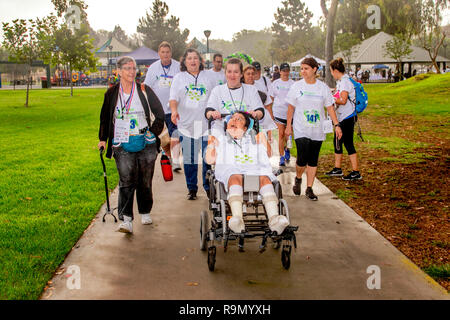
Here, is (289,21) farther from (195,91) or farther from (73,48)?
(195,91)

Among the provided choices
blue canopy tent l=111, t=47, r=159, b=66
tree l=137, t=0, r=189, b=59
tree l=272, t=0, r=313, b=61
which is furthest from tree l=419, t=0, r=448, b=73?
tree l=272, t=0, r=313, b=61

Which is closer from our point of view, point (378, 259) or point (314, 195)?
point (378, 259)

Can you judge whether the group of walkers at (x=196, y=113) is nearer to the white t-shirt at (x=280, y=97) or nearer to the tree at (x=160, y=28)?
the white t-shirt at (x=280, y=97)

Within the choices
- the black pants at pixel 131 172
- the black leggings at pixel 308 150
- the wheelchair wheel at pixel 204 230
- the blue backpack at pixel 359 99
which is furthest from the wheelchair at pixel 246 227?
the blue backpack at pixel 359 99

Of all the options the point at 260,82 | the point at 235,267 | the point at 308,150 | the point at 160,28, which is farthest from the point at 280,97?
the point at 160,28

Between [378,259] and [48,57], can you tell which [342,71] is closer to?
[378,259]

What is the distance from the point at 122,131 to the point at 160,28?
79833 mm

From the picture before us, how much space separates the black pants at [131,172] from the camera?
5.63 metres

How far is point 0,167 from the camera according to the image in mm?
9789

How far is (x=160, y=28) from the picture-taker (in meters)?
81.6

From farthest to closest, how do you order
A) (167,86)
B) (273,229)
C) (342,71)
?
(167,86) < (342,71) < (273,229)

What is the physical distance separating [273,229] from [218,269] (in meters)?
0.68

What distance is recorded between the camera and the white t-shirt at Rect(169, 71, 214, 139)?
707 cm
